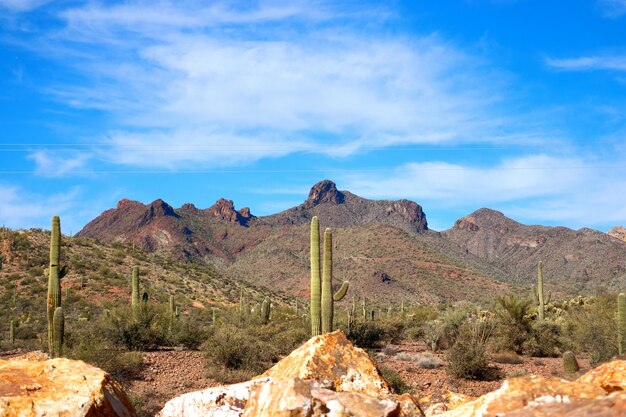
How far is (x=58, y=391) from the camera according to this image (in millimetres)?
4293

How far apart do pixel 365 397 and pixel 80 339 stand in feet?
52.3

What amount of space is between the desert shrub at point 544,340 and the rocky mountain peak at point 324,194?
10954cm

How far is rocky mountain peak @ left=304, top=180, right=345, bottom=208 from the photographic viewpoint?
444 ft

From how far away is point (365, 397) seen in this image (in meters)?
4.06

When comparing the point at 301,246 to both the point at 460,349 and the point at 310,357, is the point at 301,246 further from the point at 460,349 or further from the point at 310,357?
the point at 310,357

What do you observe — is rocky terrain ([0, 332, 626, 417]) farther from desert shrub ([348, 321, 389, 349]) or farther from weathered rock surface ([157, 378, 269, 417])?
desert shrub ([348, 321, 389, 349])

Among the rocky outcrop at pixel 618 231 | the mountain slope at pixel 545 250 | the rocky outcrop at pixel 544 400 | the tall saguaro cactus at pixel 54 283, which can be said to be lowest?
the rocky outcrop at pixel 544 400

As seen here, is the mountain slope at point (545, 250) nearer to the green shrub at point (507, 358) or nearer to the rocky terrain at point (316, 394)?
the green shrub at point (507, 358)

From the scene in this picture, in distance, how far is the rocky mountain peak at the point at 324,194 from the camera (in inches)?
5325

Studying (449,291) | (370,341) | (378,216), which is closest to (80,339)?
(370,341)

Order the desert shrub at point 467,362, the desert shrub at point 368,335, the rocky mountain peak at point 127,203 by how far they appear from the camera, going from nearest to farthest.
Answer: the desert shrub at point 467,362 → the desert shrub at point 368,335 → the rocky mountain peak at point 127,203

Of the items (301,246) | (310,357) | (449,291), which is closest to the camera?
(310,357)

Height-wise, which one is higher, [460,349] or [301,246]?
[301,246]

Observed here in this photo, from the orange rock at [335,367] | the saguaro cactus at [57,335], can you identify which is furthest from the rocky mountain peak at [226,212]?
the orange rock at [335,367]
